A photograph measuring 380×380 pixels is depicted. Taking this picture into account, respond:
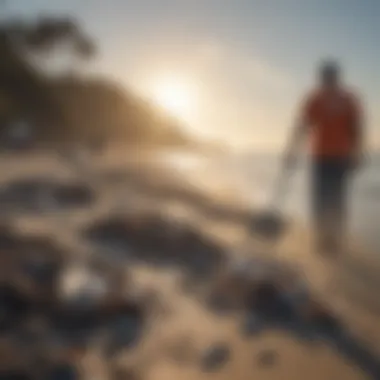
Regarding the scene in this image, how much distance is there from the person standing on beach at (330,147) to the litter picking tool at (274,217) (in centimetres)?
8

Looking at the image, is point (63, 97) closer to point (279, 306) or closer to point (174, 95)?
point (174, 95)

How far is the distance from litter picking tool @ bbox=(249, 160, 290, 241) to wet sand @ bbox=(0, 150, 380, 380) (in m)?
0.05

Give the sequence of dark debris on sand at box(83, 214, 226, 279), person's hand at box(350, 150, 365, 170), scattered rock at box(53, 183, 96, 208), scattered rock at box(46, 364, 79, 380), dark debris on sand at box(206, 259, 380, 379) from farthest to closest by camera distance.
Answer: scattered rock at box(53, 183, 96, 208), dark debris on sand at box(83, 214, 226, 279), person's hand at box(350, 150, 365, 170), dark debris on sand at box(206, 259, 380, 379), scattered rock at box(46, 364, 79, 380)

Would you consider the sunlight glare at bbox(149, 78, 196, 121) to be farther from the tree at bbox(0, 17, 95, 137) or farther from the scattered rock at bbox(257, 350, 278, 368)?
the scattered rock at bbox(257, 350, 278, 368)

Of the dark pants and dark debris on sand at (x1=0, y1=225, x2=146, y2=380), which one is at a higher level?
the dark pants

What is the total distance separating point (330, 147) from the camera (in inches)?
83.2

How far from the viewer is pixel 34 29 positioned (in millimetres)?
2266

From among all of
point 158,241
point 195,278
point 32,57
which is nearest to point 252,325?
point 195,278

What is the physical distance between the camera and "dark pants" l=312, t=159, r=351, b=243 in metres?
2.10

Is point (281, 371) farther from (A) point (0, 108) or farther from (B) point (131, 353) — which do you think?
(A) point (0, 108)

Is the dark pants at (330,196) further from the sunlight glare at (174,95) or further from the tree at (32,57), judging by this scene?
the tree at (32,57)

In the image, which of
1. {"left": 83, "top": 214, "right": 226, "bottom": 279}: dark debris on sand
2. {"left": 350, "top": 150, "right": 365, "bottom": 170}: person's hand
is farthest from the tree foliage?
{"left": 350, "top": 150, "right": 365, "bottom": 170}: person's hand

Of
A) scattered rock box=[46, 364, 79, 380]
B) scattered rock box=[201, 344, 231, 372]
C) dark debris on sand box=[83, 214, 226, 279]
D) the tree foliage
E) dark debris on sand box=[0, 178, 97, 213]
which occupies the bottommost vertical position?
scattered rock box=[46, 364, 79, 380]

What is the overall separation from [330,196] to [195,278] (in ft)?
2.07
